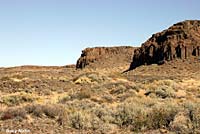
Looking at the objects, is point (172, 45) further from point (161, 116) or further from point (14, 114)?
point (14, 114)

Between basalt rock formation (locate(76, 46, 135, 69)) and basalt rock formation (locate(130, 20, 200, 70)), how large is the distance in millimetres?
31478

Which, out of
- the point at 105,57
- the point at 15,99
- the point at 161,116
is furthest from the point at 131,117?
the point at 105,57

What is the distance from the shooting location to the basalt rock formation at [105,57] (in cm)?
11988

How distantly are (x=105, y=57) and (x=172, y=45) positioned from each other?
52783 millimetres

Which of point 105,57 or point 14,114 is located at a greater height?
point 105,57

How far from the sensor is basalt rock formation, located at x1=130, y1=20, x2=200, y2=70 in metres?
74.1

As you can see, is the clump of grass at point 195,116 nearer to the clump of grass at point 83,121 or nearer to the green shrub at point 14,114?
the clump of grass at point 83,121

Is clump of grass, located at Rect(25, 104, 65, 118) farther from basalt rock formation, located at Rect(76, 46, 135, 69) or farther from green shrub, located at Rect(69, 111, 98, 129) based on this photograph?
basalt rock formation, located at Rect(76, 46, 135, 69)

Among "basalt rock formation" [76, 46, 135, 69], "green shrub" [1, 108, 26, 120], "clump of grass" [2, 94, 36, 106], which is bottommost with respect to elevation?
"clump of grass" [2, 94, 36, 106]

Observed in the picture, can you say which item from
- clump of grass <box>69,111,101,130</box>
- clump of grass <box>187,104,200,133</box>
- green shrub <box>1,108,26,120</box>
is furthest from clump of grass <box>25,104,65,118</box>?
clump of grass <box>187,104,200,133</box>

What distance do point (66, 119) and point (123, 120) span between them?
5.84ft

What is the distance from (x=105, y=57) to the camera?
127 m

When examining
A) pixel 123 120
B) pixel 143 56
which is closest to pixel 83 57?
pixel 143 56

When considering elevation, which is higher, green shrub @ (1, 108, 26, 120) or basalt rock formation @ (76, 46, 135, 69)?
basalt rock formation @ (76, 46, 135, 69)
